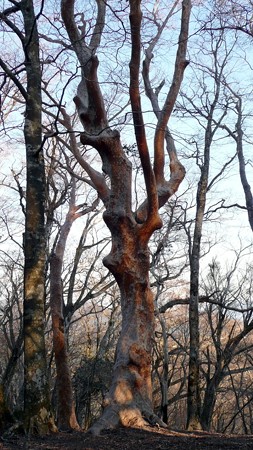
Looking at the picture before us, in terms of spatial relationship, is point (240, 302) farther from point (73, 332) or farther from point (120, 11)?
point (120, 11)

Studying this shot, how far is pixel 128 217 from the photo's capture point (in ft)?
25.9

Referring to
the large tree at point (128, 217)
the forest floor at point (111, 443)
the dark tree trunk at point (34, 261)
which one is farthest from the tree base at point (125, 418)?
the dark tree trunk at point (34, 261)

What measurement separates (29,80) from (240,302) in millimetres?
16054

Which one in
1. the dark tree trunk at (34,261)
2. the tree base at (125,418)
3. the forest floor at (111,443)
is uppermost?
the dark tree trunk at (34,261)

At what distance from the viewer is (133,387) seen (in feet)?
24.0

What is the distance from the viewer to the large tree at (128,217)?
7148 mm

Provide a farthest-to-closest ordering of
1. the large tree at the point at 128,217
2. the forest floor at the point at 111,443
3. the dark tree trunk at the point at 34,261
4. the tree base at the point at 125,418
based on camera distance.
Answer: the large tree at the point at 128,217 < the tree base at the point at 125,418 < the dark tree trunk at the point at 34,261 < the forest floor at the point at 111,443

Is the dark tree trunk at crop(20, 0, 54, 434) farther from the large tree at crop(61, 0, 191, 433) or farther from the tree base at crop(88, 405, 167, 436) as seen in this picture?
the tree base at crop(88, 405, 167, 436)

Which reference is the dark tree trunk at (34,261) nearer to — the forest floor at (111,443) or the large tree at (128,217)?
the forest floor at (111,443)

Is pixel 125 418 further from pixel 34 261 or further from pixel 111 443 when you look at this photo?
pixel 34 261

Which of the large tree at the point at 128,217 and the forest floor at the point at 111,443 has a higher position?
the large tree at the point at 128,217

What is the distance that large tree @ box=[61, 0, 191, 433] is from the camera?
23.5ft

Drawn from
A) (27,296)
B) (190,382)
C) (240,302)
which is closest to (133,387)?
(27,296)

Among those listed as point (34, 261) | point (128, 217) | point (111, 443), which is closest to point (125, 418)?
point (111, 443)
